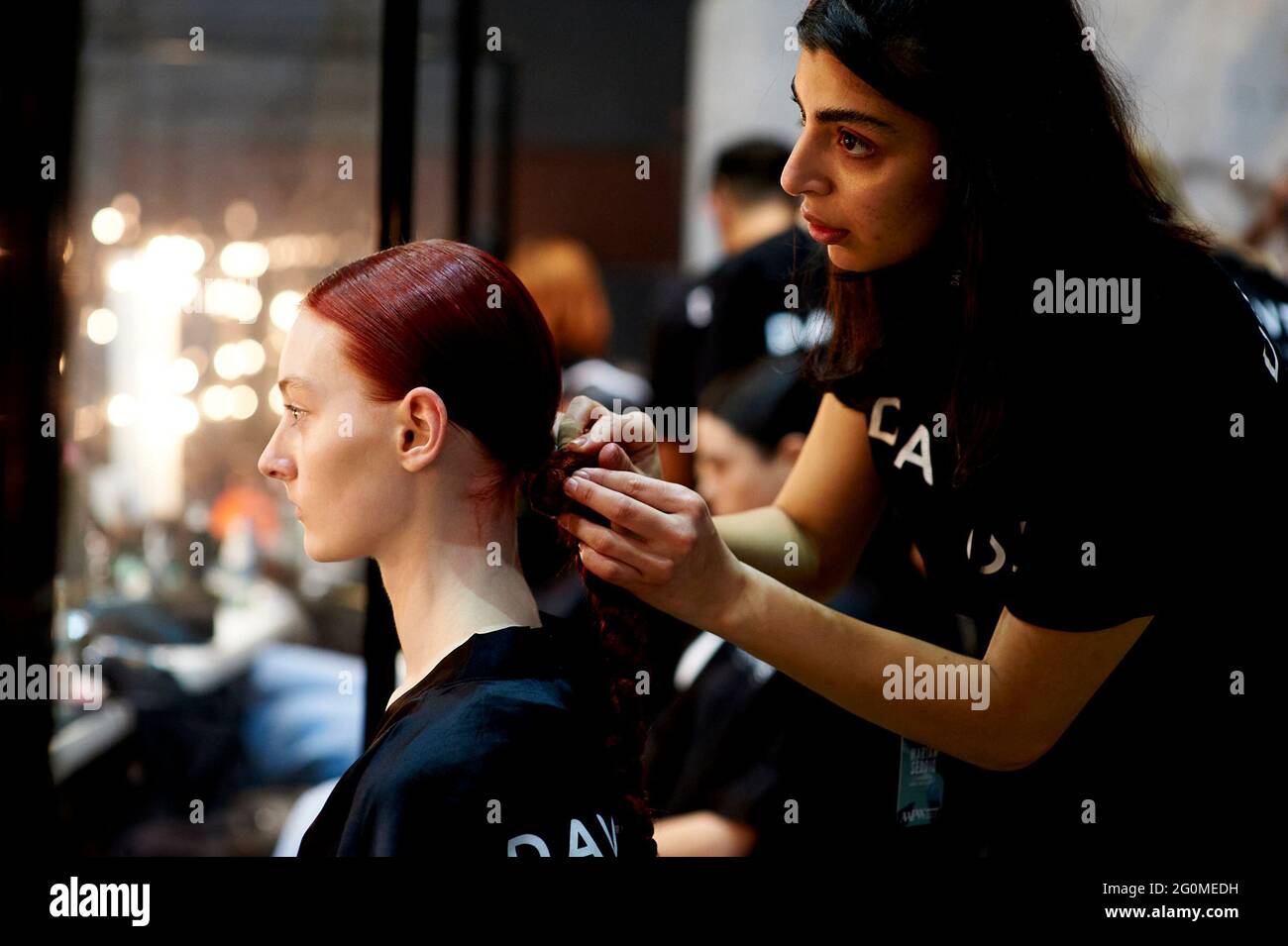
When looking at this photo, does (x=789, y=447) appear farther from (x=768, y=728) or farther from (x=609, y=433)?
(x=609, y=433)

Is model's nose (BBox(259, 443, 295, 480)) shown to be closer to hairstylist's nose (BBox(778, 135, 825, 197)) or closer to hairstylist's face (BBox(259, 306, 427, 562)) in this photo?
hairstylist's face (BBox(259, 306, 427, 562))

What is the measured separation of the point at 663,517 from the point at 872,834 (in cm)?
64

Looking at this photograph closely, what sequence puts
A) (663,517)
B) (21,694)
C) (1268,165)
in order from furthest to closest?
(1268,165), (21,694), (663,517)

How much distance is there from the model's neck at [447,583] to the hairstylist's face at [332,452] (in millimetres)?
35

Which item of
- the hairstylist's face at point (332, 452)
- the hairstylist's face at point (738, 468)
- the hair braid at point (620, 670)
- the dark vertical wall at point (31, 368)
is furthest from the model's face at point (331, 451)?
the hairstylist's face at point (738, 468)

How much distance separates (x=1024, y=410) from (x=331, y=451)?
665 mm

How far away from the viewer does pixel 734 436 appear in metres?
1.95

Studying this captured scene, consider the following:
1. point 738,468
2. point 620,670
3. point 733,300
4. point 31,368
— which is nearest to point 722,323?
point 733,300

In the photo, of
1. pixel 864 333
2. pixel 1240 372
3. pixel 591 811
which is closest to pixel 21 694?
pixel 591 811

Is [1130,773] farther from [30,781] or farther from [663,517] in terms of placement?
[30,781]

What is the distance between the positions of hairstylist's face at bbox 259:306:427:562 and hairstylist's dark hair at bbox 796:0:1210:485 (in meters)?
0.55

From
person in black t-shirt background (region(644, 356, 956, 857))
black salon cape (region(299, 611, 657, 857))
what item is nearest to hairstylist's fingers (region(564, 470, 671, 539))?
black salon cape (region(299, 611, 657, 857))

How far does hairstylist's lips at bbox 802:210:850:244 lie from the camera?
120cm

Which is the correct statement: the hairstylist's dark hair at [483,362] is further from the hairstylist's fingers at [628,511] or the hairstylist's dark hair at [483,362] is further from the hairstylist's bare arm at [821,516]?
the hairstylist's bare arm at [821,516]
